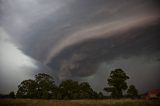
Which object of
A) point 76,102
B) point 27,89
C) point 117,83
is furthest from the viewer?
point 117,83

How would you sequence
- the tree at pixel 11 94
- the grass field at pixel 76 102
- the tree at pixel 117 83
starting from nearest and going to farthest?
the grass field at pixel 76 102 → the tree at pixel 11 94 → the tree at pixel 117 83

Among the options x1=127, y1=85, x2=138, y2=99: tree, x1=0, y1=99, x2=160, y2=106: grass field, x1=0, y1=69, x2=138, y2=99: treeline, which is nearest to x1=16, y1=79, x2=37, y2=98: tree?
x1=0, y1=69, x2=138, y2=99: treeline

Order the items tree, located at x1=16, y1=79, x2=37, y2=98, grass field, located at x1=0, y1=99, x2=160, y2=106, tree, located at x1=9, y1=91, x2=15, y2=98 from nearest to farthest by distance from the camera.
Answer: grass field, located at x1=0, y1=99, x2=160, y2=106, tree, located at x1=9, y1=91, x2=15, y2=98, tree, located at x1=16, y1=79, x2=37, y2=98

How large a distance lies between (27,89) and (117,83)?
311 cm

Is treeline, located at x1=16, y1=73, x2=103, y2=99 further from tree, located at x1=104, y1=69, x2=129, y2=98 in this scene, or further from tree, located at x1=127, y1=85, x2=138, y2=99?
tree, located at x1=127, y1=85, x2=138, y2=99

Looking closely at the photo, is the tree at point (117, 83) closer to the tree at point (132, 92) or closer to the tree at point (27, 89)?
the tree at point (132, 92)

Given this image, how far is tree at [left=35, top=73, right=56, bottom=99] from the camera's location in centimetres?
1249

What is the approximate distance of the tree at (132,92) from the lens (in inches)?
487

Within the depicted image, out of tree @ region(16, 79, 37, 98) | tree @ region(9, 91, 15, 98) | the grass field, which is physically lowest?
the grass field

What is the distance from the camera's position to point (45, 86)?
12906 mm

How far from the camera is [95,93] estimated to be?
500 inches

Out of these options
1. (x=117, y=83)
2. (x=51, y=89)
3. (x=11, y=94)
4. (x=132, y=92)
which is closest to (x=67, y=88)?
(x=51, y=89)

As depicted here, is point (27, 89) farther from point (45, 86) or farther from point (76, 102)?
point (76, 102)

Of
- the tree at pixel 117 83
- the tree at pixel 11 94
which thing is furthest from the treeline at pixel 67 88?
the tree at pixel 11 94
